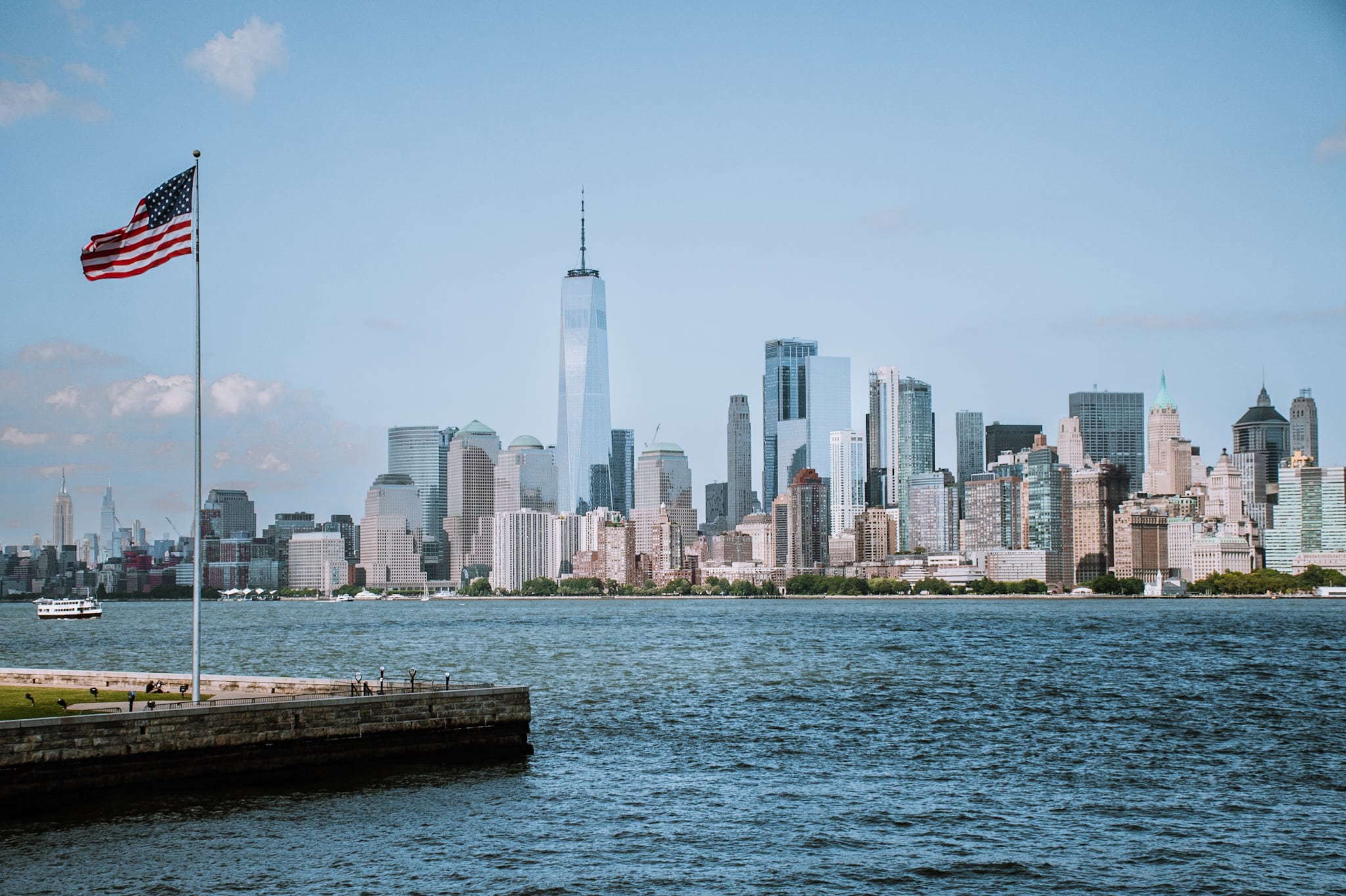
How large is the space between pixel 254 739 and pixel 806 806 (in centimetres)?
1646

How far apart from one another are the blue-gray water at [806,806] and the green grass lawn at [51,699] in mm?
7260

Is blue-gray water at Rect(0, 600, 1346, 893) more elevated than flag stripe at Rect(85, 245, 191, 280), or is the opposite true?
flag stripe at Rect(85, 245, 191, 280)

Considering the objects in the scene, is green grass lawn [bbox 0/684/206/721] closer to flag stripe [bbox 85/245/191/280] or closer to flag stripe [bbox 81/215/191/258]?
flag stripe [bbox 85/245/191/280]

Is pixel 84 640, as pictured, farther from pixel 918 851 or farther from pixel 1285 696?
pixel 918 851

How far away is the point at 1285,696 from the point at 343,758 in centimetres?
5072

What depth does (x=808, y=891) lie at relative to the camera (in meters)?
30.6

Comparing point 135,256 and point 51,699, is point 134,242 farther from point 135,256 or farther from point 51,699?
point 51,699

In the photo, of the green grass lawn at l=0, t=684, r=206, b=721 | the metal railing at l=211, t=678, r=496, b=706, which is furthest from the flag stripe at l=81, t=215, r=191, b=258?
the metal railing at l=211, t=678, r=496, b=706

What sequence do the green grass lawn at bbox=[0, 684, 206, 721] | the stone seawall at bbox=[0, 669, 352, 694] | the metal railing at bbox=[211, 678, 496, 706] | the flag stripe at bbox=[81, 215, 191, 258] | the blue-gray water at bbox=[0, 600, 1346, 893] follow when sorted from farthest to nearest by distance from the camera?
1. the stone seawall at bbox=[0, 669, 352, 694]
2. the metal railing at bbox=[211, 678, 496, 706]
3. the green grass lawn at bbox=[0, 684, 206, 721]
4. the flag stripe at bbox=[81, 215, 191, 258]
5. the blue-gray water at bbox=[0, 600, 1346, 893]

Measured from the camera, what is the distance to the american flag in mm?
40156

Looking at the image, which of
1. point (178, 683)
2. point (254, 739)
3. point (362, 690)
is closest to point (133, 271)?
point (254, 739)

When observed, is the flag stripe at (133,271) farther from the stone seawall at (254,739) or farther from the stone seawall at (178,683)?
the stone seawall at (178,683)

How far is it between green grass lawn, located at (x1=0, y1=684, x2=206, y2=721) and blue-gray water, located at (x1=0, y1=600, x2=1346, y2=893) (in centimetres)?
726

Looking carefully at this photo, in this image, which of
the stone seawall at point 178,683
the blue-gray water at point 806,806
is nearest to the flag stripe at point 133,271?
the blue-gray water at point 806,806
